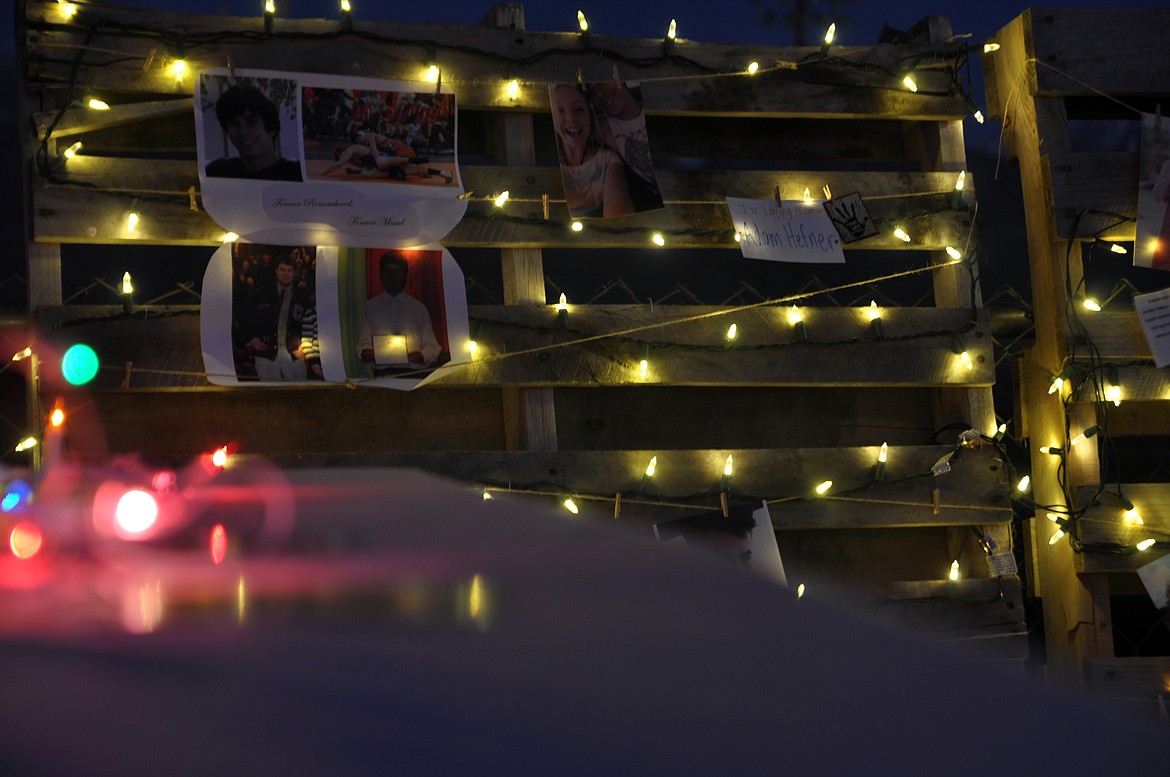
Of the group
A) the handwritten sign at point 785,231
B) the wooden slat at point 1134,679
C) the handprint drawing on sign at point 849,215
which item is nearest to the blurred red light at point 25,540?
the handwritten sign at point 785,231

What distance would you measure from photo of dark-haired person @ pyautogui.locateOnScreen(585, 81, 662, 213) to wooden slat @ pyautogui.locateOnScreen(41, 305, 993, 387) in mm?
257

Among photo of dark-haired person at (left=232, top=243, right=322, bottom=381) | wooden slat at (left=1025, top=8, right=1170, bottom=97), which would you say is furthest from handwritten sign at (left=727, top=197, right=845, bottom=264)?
photo of dark-haired person at (left=232, top=243, right=322, bottom=381)

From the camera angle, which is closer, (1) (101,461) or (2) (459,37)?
(1) (101,461)

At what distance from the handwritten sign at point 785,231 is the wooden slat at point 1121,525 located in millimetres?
816

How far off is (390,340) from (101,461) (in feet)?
2.02

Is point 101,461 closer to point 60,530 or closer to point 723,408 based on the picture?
point 723,408

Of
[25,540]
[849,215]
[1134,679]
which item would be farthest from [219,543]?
Result: [1134,679]

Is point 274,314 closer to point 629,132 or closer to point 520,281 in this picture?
point 520,281

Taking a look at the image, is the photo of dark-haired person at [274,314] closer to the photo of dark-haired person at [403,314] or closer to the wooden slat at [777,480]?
the photo of dark-haired person at [403,314]

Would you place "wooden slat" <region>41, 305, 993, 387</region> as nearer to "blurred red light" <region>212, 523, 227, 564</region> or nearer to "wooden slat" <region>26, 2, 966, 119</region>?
"wooden slat" <region>26, 2, 966, 119</region>

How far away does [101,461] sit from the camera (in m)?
2.32

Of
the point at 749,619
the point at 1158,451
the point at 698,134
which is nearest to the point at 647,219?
the point at 698,134

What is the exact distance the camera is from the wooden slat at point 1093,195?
2795 mm

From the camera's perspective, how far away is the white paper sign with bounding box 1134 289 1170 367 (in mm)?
2701
